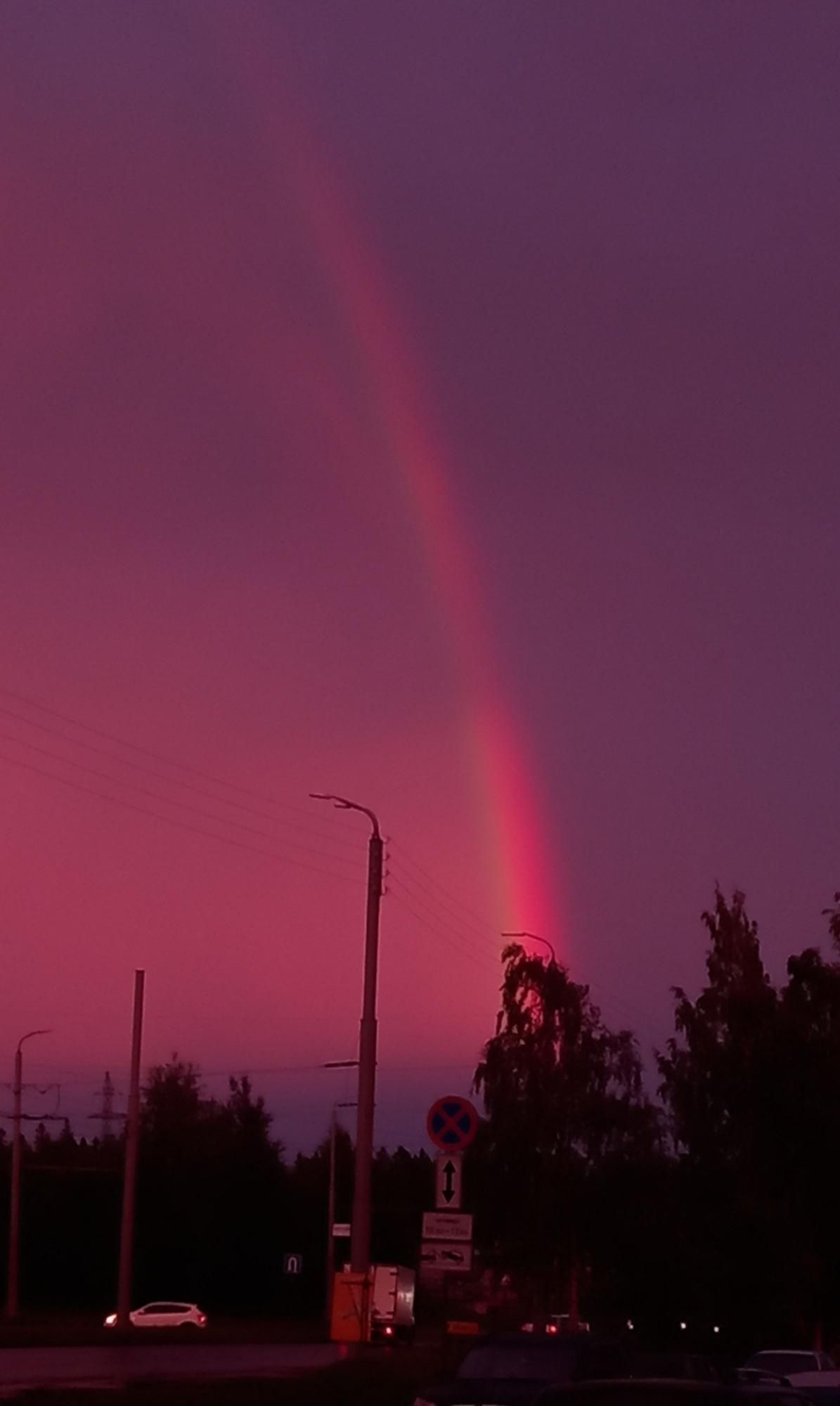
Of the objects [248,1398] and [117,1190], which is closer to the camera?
[248,1398]

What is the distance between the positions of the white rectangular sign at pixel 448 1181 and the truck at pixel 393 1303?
14198 mm

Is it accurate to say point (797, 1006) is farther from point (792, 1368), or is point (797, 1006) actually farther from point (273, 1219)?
point (273, 1219)

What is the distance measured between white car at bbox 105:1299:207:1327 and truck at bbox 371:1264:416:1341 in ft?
53.7

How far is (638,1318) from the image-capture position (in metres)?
47.3

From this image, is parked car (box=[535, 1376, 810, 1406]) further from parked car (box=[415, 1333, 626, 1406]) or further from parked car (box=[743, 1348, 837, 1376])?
parked car (box=[743, 1348, 837, 1376])

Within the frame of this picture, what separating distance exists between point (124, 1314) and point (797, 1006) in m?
29.1

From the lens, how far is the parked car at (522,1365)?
1933 cm

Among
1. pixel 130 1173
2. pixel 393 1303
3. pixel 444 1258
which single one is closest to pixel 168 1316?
pixel 130 1173

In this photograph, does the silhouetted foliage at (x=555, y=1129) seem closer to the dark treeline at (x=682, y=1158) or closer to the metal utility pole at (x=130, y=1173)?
the dark treeline at (x=682, y=1158)

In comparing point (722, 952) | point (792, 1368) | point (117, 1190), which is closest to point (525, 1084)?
point (722, 952)

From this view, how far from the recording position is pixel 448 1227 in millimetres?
22312

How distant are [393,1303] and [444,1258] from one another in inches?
1119

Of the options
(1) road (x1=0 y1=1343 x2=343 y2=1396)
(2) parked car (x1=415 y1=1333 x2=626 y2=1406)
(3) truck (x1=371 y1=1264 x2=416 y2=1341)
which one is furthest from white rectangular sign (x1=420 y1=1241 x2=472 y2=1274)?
(3) truck (x1=371 y1=1264 x2=416 y2=1341)

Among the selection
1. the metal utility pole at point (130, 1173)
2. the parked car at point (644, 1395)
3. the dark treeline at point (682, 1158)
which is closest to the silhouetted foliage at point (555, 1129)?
the dark treeline at point (682, 1158)
